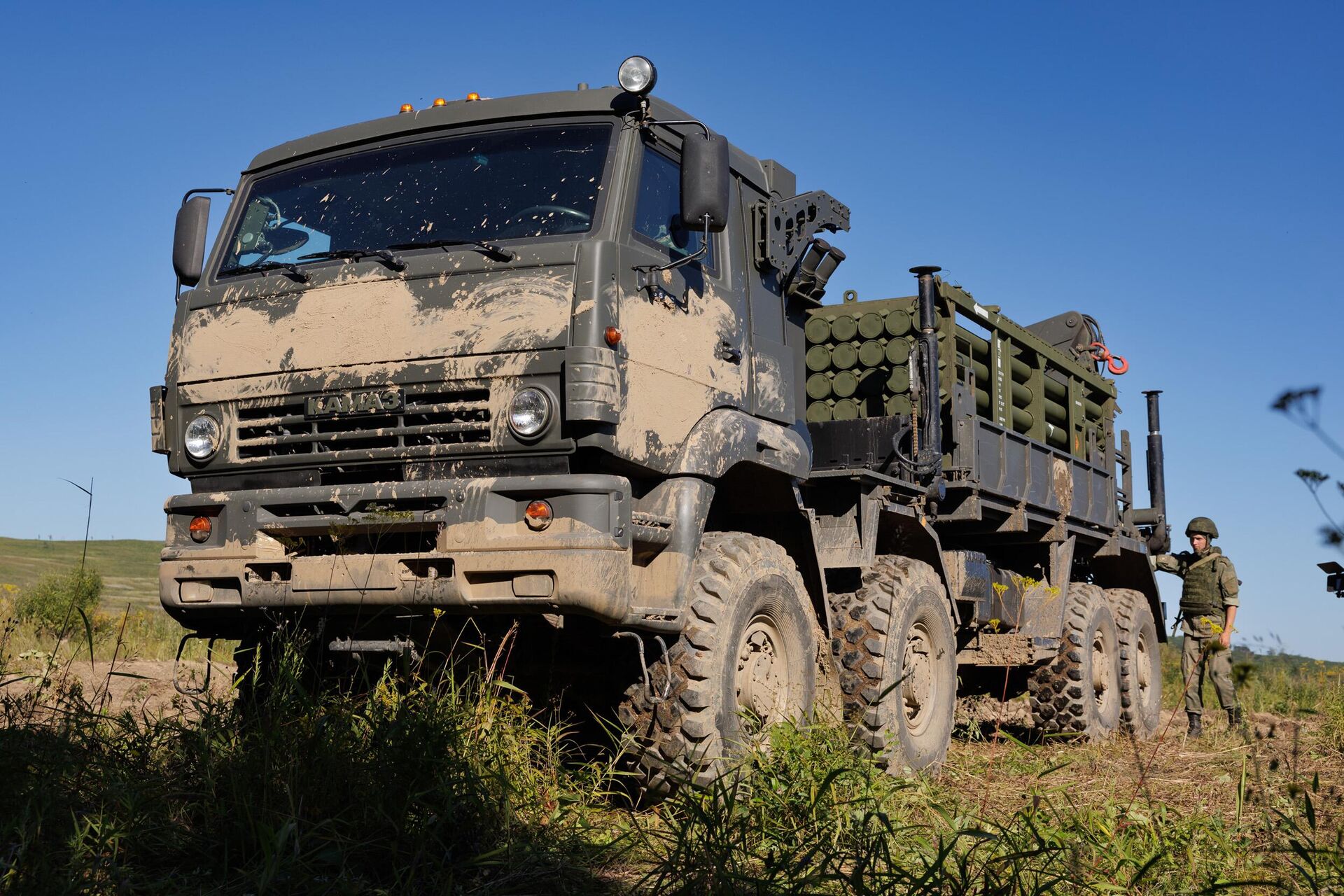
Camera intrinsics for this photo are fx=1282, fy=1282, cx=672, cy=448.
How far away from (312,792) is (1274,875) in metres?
3.32

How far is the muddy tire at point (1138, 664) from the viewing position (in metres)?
11.2

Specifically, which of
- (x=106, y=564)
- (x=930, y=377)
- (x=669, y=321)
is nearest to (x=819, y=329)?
(x=930, y=377)

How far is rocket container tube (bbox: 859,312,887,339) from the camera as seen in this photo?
8.53 meters

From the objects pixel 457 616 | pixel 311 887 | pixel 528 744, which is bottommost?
pixel 311 887

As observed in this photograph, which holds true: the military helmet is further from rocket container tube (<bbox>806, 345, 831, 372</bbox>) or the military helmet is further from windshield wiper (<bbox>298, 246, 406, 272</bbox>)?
windshield wiper (<bbox>298, 246, 406, 272</bbox>)

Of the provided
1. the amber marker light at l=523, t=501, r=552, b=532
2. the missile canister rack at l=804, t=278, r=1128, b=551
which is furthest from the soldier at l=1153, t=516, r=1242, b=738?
the amber marker light at l=523, t=501, r=552, b=532

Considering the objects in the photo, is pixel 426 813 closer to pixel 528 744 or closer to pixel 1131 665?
pixel 528 744

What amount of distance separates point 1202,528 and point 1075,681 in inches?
134

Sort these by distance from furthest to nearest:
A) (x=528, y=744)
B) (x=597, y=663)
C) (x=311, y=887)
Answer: (x=597, y=663)
(x=528, y=744)
(x=311, y=887)

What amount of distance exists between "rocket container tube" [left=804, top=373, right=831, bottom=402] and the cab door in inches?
88.2

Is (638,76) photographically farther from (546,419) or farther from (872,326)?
(872,326)

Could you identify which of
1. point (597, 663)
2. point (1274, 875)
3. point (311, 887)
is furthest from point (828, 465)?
point (311, 887)

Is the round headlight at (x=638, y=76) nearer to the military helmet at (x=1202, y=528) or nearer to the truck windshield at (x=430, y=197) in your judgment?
the truck windshield at (x=430, y=197)

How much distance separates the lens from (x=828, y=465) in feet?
27.1
